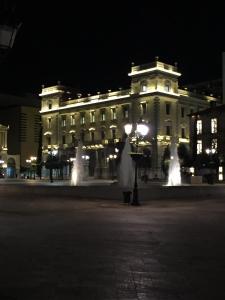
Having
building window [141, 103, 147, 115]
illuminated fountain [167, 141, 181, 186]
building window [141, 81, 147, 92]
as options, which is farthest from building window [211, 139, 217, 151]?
building window [141, 81, 147, 92]

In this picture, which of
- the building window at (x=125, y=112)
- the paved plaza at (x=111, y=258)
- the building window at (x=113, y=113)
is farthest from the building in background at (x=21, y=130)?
the paved plaza at (x=111, y=258)

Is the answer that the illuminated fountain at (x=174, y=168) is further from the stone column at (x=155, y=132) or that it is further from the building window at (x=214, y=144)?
the stone column at (x=155, y=132)

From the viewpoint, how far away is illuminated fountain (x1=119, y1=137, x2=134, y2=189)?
23438 mm

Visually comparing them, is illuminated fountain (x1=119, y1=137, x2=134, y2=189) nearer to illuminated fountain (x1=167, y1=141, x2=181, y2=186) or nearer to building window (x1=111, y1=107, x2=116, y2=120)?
illuminated fountain (x1=167, y1=141, x2=181, y2=186)

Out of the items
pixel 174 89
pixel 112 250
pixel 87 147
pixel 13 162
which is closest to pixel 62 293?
pixel 112 250

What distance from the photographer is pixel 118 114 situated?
96562 mm

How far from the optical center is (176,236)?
11656 mm

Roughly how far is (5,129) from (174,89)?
3534 cm

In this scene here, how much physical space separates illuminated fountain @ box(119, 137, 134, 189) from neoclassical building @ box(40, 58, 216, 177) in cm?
5677

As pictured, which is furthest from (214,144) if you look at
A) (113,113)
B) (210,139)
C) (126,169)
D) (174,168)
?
(126,169)

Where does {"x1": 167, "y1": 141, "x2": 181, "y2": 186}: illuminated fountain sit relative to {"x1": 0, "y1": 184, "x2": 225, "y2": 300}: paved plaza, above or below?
above

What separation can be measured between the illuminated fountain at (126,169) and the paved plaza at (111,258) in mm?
7493

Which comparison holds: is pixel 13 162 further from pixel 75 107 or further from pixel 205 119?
pixel 205 119

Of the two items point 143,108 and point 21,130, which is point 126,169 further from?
point 21,130
